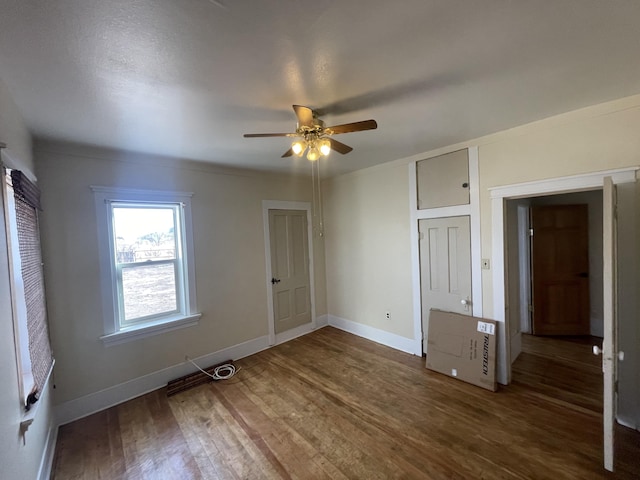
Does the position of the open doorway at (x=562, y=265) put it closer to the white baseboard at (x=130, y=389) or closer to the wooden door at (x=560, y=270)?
the wooden door at (x=560, y=270)

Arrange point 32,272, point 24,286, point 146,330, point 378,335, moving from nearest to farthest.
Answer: point 24,286, point 32,272, point 146,330, point 378,335

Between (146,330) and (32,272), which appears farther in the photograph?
(146,330)

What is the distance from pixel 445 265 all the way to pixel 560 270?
7.29 ft

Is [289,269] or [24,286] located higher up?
[24,286]

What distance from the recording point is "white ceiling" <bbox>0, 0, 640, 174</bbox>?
1.08 metres

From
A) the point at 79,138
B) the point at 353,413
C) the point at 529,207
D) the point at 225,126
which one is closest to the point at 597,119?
the point at 529,207

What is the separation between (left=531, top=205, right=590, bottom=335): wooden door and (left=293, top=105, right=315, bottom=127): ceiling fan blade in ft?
12.9

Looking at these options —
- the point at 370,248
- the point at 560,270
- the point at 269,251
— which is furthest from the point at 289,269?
the point at 560,270

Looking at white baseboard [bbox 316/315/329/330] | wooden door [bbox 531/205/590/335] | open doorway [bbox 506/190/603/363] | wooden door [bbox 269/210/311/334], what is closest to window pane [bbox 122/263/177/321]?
wooden door [bbox 269/210/311/334]

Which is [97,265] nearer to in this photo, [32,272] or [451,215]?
[32,272]

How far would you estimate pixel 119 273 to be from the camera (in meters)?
2.70

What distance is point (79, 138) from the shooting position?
228cm

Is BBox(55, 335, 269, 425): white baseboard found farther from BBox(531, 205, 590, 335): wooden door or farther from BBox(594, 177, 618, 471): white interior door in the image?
BBox(531, 205, 590, 335): wooden door

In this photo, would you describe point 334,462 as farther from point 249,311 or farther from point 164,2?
point 164,2
